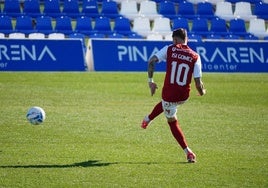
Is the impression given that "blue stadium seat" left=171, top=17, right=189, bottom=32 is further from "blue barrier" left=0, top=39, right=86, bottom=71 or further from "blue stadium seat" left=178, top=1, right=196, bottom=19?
"blue barrier" left=0, top=39, right=86, bottom=71

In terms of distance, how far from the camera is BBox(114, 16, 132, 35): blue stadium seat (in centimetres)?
3066

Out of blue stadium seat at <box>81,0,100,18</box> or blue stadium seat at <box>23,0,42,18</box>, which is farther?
blue stadium seat at <box>81,0,100,18</box>

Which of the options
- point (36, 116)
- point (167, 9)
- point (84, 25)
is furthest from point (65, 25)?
point (36, 116)

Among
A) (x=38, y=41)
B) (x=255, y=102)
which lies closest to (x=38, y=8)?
(x=38, y=41)

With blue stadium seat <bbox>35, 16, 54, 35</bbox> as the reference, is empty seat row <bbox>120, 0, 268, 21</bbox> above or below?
below

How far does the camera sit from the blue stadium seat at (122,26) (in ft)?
101

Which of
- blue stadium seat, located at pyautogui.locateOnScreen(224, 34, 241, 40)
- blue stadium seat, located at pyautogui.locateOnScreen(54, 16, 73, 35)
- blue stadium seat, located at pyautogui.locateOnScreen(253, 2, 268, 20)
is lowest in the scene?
blue stadium seat, located at pyautogui.locateOnScreen(224, 34, 241, 40)

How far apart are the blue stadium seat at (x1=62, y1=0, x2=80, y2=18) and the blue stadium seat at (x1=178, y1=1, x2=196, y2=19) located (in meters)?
5.33

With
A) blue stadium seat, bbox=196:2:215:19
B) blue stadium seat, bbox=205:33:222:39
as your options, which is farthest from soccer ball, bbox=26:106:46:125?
blue stadium seat, bbox=196:2:215:19

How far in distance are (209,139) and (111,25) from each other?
19.5m

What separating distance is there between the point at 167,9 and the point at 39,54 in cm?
1008

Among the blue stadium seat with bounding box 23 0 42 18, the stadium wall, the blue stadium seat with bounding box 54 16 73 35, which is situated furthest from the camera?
the blue stadium seat with bounding box 23 0 42 18

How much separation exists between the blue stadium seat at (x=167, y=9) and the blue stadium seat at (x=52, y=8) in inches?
202

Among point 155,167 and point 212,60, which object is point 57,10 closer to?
point 212,60
